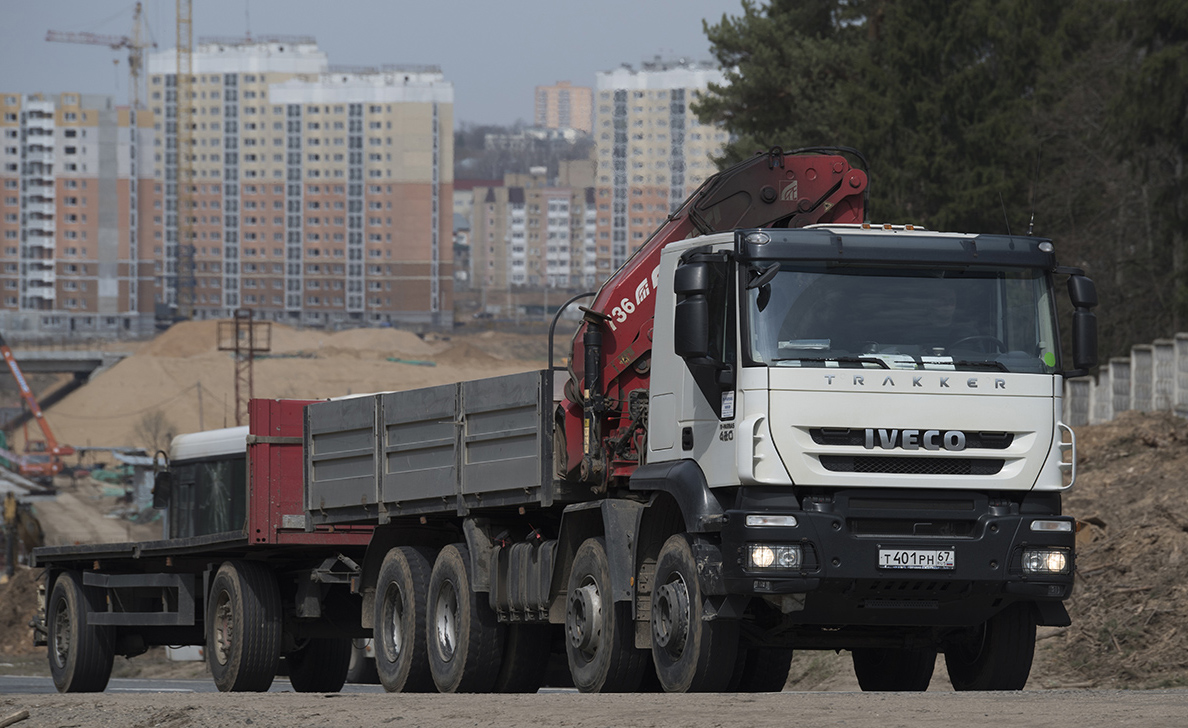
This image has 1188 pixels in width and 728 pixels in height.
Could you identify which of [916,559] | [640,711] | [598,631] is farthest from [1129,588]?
[640,711]

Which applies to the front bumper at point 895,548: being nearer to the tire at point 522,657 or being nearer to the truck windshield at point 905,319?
the truck windshield at point 905,319

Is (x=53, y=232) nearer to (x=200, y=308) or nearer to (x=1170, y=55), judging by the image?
(x=200, y=308)

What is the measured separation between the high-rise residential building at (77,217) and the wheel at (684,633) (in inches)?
6497

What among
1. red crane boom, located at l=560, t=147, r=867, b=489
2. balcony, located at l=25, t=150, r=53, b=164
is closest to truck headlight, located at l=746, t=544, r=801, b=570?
red crane boom, located at l=560, t=147, r=867, b=489

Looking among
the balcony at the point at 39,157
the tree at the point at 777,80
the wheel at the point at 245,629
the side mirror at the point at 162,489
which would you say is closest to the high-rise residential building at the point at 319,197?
the balcony at the point at 39,157

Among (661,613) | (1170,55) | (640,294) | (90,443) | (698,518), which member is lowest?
(90,443)

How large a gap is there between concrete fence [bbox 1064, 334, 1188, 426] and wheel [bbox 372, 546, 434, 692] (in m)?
12.2

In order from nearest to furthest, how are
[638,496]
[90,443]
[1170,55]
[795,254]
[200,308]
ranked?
1. [795,254]
2. [638,496]
3. [1170,55]
4. [90,443]
5. [200,308]

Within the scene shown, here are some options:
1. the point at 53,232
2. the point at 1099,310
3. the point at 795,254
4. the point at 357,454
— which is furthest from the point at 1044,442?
the point at 53,232

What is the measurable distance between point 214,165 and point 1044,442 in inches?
7177

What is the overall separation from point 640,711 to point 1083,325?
3.73 meters

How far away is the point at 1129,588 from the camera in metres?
17.1

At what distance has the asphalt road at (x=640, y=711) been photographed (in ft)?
27.9

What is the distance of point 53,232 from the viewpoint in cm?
17200
